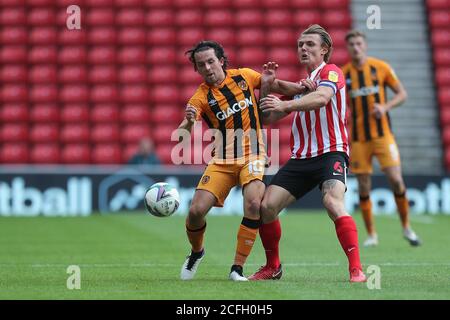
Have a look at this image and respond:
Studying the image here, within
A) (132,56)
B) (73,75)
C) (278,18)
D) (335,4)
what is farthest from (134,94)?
(335,4)

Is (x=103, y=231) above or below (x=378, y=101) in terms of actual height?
below

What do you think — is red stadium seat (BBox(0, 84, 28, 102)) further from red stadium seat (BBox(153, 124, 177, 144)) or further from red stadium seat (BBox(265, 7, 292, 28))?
red stadium seat (BBox(265, 7, 292, 28))

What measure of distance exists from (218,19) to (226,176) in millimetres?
13526

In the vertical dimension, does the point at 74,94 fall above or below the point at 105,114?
above

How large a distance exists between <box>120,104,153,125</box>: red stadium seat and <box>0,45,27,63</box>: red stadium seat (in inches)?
96.1

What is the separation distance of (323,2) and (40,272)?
14.4 meters

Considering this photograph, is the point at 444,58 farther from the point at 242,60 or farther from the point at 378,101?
the point at 378,101

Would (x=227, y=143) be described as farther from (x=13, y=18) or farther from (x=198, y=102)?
(x=13, y=18)

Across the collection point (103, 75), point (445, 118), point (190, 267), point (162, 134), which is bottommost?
point (190, 267)

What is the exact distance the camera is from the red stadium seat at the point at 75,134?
61.9 feet

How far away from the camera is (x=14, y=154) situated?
728 inches

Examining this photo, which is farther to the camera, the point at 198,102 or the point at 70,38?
the point at 70,38

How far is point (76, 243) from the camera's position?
36.3 feet
